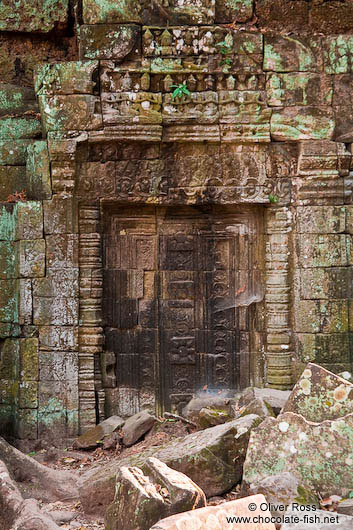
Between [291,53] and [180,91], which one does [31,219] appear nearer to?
[180,91]

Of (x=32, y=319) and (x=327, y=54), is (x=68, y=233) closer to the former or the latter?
(x=32, y=319)

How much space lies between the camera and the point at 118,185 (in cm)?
776

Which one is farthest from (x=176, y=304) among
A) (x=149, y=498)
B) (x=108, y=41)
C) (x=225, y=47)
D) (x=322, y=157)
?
(x=149, y=498)

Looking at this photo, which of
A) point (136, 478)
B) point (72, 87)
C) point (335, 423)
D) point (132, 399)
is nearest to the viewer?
point (136, 478)

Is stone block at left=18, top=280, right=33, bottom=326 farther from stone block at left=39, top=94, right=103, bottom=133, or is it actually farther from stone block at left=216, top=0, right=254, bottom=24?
stone block at left=216, top=0, right=254, bottom=24

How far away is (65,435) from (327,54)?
543cm

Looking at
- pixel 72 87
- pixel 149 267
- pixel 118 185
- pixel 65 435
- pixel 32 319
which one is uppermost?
pixel 72 87

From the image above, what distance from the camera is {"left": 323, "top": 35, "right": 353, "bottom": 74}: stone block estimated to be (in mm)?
7637

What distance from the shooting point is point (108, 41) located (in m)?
7.54

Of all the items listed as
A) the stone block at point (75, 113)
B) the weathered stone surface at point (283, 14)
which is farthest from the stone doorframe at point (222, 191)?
the weathered stone surface at point (283, 14)

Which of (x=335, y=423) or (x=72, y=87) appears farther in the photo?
(x=72, y=87)

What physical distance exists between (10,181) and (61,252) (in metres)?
1.23

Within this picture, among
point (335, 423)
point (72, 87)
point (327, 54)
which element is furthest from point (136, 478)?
point (327, 54)

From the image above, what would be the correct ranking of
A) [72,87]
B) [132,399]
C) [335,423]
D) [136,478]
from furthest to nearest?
[132,399]
[72,87]
[335,423]
[136,478]
